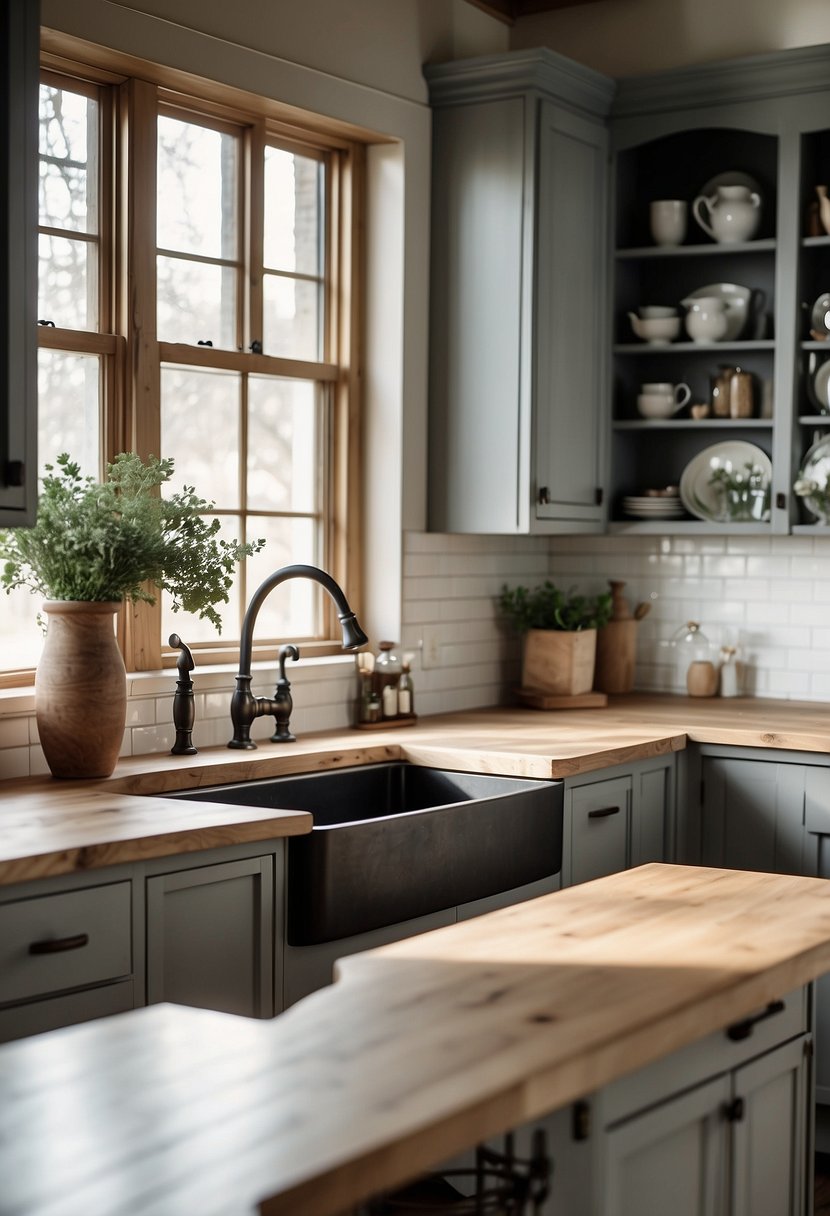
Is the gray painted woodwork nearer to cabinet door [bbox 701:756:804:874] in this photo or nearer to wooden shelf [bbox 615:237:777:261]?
cabinet door [bbox 701:756:804:874]

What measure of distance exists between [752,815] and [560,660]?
904 millimetres

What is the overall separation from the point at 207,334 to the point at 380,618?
103 centimetres

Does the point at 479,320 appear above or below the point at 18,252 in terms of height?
above

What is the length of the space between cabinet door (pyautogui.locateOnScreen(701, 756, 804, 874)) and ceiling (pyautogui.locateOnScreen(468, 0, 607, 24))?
8.72ft

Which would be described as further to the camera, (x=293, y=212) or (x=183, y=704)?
(x=293, y=212)

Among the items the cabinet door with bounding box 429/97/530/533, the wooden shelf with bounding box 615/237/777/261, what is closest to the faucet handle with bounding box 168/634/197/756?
the cabinet door with bounding box 429/97/530/533

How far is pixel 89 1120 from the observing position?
1.51 meters

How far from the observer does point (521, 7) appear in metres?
5.15

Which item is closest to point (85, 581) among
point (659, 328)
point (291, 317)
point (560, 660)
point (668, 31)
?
point (291, 317)

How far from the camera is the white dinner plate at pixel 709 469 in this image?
4.84 m

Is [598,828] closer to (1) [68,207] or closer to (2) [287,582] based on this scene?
(2) [287,582]

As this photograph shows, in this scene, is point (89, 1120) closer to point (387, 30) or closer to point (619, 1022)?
point (619, 1022)

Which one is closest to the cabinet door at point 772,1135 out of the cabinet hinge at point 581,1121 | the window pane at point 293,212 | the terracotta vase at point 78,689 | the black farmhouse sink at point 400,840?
the cabinet hinge at point 581,1121

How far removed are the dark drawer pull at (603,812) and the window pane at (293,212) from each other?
180cm
